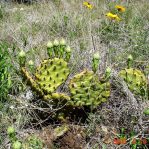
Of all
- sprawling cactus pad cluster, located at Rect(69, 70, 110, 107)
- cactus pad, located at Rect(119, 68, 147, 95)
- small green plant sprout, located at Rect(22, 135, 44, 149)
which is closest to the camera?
small green plant sprout, located at Rect(22, 135, 44, 149)

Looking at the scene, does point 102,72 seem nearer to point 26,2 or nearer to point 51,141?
point 51,141

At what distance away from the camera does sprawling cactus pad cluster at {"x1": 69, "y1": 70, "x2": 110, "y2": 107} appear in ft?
8.83

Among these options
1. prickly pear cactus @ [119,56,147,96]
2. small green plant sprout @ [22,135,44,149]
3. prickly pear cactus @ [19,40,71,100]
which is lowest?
small green plant sprout @ [22,135,44,149]

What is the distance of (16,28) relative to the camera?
4543 mm

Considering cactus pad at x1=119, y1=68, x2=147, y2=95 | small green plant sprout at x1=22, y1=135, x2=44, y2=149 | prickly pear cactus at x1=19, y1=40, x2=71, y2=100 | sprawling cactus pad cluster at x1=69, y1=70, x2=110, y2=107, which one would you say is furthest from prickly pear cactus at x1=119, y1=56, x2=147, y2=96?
small green plant sprout at x1=22, y1=135, x2=44, y2=149

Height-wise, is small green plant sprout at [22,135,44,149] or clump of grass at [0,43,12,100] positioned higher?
clump of grass at [0,43,12,100]

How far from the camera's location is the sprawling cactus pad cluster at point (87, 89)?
2691 millimetres

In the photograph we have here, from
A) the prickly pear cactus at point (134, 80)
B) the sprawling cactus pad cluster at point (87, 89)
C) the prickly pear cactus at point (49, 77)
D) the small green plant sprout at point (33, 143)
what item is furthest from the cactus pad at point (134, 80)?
the small green plant sprout at point (33, 143)

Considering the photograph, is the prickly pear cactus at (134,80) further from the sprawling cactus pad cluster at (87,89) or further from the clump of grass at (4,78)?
the clump of grass at (4,78)

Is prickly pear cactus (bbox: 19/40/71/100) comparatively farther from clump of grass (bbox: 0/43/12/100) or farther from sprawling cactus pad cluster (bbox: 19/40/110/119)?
clump of grass (bbox: 0/43/12/100)

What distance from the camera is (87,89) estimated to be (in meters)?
2.71

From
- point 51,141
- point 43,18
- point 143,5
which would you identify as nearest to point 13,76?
point 51,141

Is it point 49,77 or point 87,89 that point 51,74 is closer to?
point 49,77

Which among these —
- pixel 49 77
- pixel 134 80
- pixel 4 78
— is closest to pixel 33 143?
pixel 49 77
